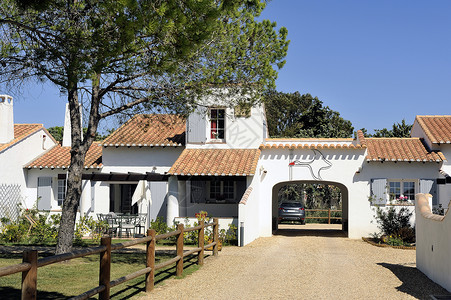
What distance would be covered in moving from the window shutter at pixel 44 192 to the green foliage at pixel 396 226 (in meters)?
14.1

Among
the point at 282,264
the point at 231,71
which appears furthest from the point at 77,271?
the point at 231,71

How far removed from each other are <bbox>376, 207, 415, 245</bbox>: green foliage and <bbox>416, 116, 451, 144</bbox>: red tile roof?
3.74m

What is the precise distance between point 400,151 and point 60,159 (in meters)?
15.0

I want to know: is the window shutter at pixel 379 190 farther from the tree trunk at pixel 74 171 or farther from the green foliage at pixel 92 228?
the tree trunk at pixel 74 171

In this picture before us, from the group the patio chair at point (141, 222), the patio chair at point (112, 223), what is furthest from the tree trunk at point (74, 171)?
the patio chair at point (141, 222)

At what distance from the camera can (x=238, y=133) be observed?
21844mm

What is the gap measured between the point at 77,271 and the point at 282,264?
5142mm

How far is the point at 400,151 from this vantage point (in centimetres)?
2128

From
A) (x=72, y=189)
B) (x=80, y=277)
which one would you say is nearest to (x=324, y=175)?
(x=72, y=189)

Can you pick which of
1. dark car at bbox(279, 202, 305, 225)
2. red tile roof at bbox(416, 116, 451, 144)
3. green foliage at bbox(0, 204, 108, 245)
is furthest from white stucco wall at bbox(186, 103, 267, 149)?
dark car at bbox(279, 202, 305, 225)

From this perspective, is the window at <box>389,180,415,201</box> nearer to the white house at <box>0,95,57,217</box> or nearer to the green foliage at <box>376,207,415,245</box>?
the green foliage at <box>376,207,415,245</box>

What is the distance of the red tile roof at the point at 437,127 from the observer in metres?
21.0

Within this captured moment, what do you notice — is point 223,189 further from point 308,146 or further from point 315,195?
point 315,195

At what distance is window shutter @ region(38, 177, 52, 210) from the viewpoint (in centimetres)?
2267
